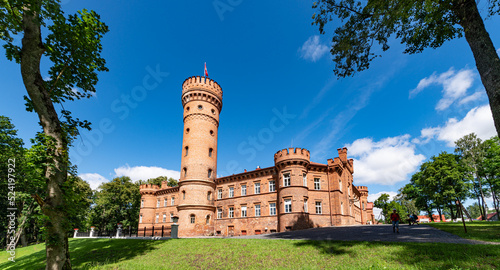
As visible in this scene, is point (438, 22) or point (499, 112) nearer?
point (499, 112)

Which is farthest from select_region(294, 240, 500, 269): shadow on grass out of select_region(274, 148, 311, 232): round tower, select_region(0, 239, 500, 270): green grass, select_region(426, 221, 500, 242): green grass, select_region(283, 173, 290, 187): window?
select_region(283, 173, 290, 187): window

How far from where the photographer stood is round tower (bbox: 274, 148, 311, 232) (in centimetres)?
2506

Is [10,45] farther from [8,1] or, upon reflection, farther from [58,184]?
[58,184]

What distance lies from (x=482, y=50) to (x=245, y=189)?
27.7m

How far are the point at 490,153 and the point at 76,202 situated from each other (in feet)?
159

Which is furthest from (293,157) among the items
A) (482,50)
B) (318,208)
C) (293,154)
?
(482,50)

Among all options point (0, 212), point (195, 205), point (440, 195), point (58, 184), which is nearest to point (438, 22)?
point (58, 184)

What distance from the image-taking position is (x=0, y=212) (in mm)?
34188

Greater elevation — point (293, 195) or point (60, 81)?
point (60, 81)

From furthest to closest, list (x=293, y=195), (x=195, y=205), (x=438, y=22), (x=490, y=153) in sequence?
(x=490, y=153)
(x=195, y=205)
(x=293, y=195)
(x=438, y=22)

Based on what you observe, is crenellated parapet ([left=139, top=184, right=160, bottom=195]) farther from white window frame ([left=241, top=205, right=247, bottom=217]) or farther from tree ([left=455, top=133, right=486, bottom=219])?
tree ([left=455, top=133, right=486, bottom=219])

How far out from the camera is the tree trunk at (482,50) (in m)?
6.03

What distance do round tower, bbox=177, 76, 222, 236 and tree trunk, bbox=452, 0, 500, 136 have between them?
88.4 feet

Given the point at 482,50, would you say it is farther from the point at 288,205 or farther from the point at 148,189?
the point at 148,189
